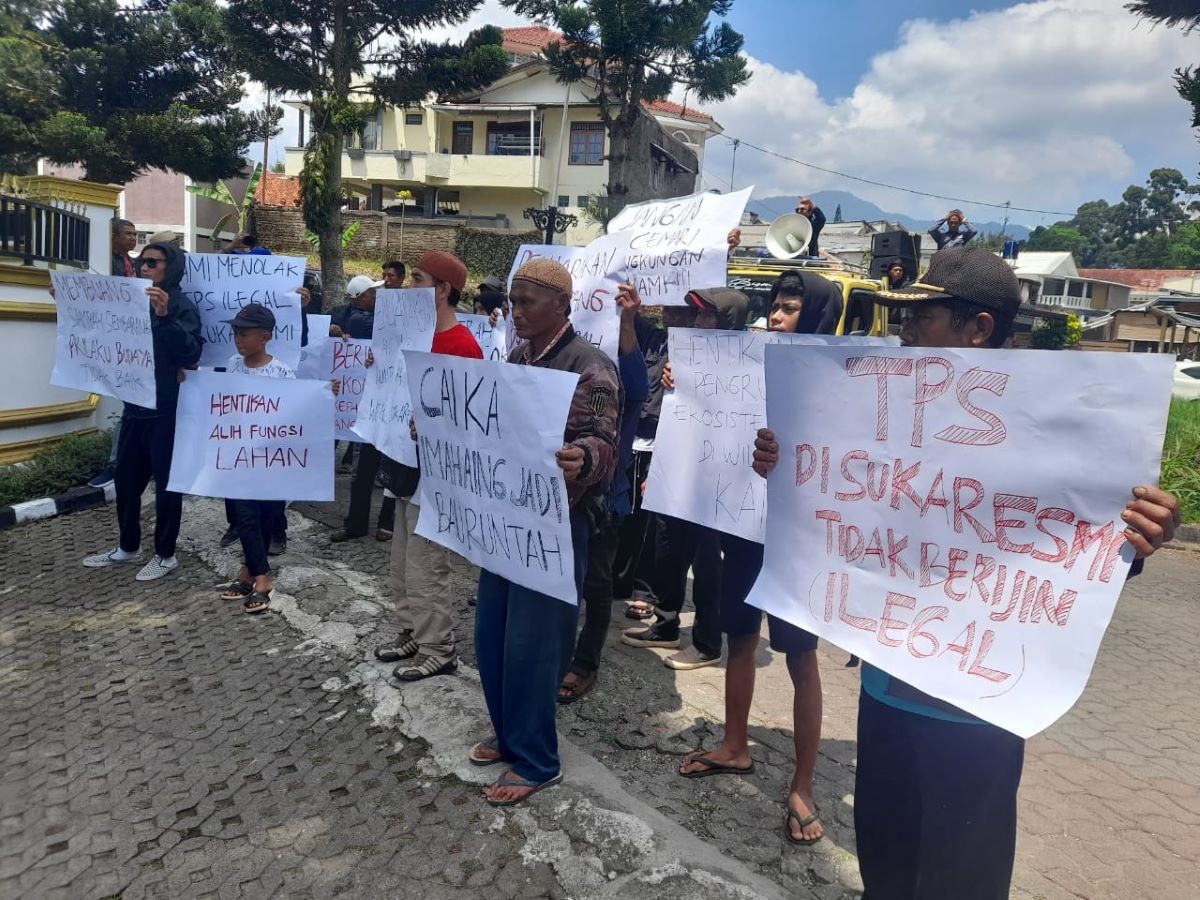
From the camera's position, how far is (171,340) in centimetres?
500

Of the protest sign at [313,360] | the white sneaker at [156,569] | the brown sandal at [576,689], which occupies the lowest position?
the brown sandal at [576,689]

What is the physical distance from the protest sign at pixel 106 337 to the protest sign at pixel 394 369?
1.45m

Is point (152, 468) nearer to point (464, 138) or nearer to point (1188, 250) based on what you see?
point (464, 138)

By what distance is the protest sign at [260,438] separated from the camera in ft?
15.6

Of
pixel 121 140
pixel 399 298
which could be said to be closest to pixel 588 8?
pixel 121 140

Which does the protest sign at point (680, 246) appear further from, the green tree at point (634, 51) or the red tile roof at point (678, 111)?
the red tile roof at point (678, 111)

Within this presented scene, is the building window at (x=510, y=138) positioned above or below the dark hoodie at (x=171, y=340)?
above

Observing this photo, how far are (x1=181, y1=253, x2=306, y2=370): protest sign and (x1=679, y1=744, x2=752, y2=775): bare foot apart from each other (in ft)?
11.9

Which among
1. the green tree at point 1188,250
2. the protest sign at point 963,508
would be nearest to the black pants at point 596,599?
the protest sign at point 963,508

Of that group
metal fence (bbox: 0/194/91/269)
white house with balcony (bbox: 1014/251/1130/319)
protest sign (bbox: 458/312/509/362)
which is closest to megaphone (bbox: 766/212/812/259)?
protest sign (bbox: 458/312/509/362)

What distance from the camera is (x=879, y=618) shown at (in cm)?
202

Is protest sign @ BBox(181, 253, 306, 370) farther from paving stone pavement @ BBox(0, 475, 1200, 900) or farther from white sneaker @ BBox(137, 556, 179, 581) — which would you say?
paving stone pavement @ BBox(0, 475, 1200, 900)

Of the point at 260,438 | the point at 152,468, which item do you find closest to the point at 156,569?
the point at 152,468

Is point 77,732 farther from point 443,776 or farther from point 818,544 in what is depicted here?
point 818,544
